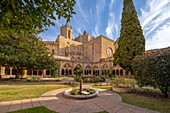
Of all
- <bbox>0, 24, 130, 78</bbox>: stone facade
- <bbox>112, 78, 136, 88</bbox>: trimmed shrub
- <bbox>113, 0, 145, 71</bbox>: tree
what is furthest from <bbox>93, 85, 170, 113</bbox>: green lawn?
<bbox>0, 24, 130, 78</bbox>: stone facade

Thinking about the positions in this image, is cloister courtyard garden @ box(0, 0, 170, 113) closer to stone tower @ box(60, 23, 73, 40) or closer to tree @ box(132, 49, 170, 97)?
tree @ box(132, 49, 170, 97)

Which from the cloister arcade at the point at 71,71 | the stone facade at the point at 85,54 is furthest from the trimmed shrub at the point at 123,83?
the stone facade at the point at 85,54

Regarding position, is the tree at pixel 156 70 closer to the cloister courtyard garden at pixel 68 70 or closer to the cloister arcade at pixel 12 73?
the cloister courtyard garden at pixel 68 70

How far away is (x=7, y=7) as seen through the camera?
2.05 meters

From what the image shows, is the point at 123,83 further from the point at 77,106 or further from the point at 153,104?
the point at 77,106

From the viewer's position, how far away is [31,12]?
88.5 inches

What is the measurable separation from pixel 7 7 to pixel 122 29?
646 inches

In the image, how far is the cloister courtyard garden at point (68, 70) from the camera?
2.44m

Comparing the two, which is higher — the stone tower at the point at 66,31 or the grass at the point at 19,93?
the stone tower at the point at 66,31

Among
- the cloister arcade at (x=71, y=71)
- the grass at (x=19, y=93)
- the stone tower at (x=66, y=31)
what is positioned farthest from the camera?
the stone tower at (x=66, y=31)

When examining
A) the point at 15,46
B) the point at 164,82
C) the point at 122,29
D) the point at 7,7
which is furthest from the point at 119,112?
the point at 122,29

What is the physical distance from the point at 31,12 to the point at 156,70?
6397 mm

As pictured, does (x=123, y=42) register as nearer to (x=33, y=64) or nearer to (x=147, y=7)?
(x=147, y=7)

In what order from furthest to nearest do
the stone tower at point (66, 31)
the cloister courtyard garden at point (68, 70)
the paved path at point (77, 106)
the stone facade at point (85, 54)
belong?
the stone tower at point (66, 31)
the stone facade at point (85, 54)
the paved path at point (77, 106)
the cloister courtyard garden at point (68, 70)
